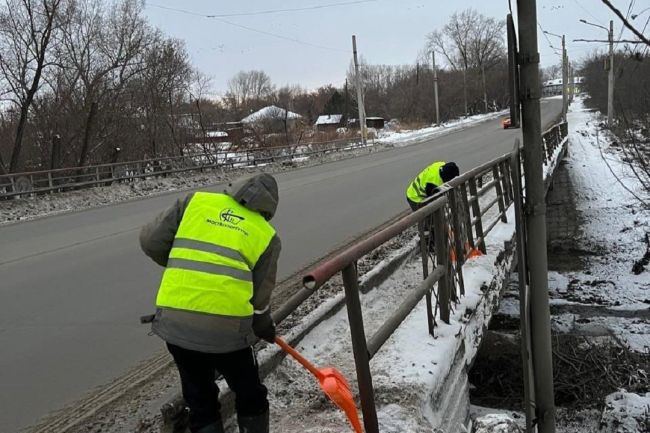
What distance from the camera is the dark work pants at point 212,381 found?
2988 millimetres

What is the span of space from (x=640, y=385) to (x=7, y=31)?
25.4m

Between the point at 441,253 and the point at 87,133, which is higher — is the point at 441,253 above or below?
below

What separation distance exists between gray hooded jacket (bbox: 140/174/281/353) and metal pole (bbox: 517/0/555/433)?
142cm

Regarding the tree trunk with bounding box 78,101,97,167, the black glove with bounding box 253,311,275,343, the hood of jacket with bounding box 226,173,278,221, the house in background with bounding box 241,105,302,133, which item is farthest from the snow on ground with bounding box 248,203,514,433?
the house in background with bounding box 241,105,302,133

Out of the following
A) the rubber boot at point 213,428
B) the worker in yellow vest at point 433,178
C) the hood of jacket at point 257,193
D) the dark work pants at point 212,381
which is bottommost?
the rubber boot at point 213,428

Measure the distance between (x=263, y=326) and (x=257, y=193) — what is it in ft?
2.21

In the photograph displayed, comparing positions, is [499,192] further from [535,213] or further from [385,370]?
[535,213]

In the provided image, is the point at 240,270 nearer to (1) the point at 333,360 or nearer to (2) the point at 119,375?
(1) the point at 333,360

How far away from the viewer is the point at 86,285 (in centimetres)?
746

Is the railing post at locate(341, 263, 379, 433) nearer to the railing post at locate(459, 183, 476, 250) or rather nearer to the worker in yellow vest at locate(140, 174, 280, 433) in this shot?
the worker in yellow vest at locate(140, 174, 280, 433)

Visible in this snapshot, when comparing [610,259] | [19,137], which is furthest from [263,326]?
[19,137]

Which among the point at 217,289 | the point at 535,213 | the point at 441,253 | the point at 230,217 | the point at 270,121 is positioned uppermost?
the point at 270,121

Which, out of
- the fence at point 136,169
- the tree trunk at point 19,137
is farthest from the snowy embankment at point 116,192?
the tree trunk at point 19,137

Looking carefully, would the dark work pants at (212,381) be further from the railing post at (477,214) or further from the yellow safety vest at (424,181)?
the yellow safety vest at (424,181)
